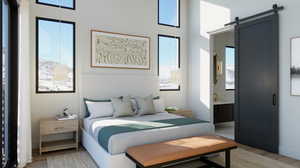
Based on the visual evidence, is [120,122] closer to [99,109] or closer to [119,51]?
[99,109]

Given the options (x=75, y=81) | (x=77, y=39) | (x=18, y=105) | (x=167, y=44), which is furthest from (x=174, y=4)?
(x=18, y=105)

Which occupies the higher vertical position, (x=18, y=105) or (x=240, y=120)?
(x=18, y=105)

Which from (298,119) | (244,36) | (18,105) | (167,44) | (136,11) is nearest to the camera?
(18,105)

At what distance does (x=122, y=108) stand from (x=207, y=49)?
104 inches

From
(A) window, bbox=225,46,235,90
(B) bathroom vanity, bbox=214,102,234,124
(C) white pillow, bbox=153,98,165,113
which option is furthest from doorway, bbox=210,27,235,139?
(C) white pillow, bbox=153,98,165,113

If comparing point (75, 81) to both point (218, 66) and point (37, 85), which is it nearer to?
point (37, 85)

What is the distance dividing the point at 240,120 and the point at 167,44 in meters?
2.66

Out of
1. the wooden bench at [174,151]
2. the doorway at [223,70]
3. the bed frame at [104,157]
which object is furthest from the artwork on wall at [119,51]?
the wooden bench at [174,151]

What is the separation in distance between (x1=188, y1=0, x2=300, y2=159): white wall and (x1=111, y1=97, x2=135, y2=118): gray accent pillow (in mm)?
2146

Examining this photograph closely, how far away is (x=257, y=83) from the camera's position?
3.59 meters

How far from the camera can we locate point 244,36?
12.5 feet

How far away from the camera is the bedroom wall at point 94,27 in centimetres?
361

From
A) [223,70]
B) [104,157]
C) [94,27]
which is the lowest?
[104,157]

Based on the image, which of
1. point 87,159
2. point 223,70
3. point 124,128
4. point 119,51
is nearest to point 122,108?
point 124,128
